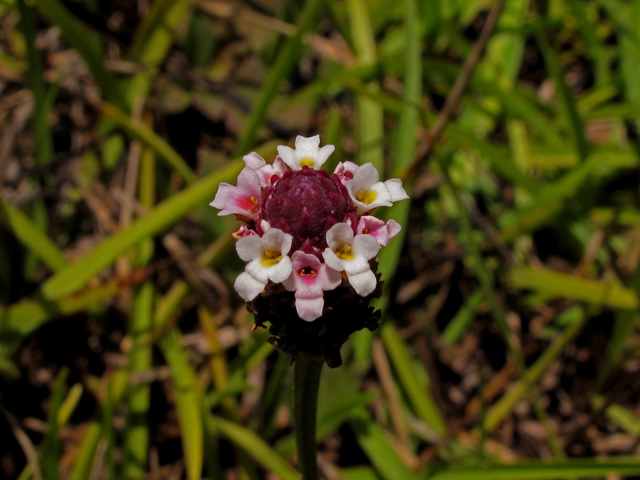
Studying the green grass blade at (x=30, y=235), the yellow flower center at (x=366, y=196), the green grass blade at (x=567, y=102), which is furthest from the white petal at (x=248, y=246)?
the green grass blade at (x=567, y=102)

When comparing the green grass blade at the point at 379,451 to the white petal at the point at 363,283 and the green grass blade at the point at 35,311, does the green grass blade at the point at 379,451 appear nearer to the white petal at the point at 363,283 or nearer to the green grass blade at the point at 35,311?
the green grass blade at the point at 35,311

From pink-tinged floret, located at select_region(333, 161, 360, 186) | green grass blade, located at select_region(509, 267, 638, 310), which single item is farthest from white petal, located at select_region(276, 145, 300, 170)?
Answer: green grass blade, located at select_region(509, 267, 638, 310)

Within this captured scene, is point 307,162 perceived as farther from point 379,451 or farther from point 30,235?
point 30,235

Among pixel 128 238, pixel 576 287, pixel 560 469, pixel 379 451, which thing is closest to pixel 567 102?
pixel 576 287

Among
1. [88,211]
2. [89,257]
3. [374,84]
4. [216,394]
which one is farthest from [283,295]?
[374,84]

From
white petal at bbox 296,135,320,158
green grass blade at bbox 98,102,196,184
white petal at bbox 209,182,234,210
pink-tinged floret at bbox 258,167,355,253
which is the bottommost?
pink-tinged floret at bbox 258,167,355,253

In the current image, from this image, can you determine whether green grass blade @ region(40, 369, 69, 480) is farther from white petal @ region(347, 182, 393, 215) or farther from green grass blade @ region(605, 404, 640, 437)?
green grass blade @ region(605, 404, 640, 437)
